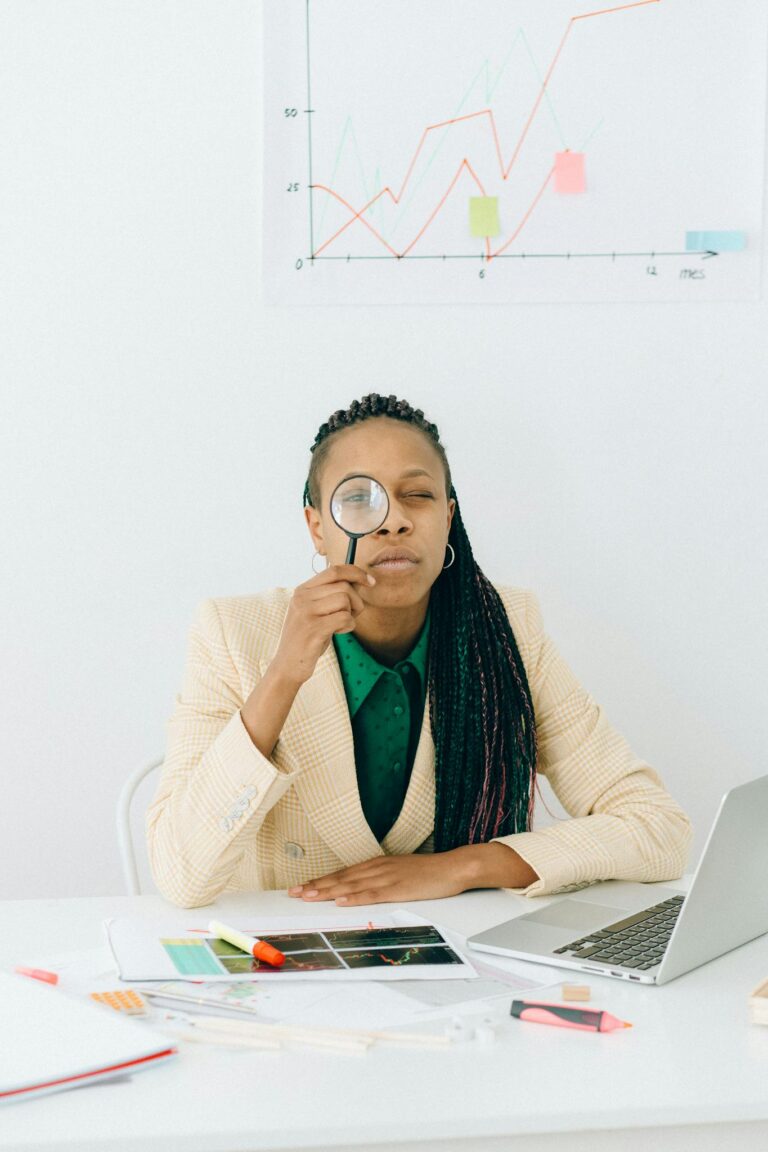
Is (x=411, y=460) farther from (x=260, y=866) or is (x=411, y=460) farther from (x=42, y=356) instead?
(x=42, y=356)

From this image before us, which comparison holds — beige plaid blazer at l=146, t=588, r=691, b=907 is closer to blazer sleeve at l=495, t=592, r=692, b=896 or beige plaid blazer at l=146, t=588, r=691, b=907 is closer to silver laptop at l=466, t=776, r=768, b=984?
blazer sleeve at l=495, t=592, r=692, b=896

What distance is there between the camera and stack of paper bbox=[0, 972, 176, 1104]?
97 centimetres

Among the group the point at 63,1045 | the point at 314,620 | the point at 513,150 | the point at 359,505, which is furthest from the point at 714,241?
the point at 63,1045

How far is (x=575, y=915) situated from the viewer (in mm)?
1507

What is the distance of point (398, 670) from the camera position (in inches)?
76.5

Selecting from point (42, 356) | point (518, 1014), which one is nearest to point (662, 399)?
point (42, 356)

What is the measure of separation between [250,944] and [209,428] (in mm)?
1311

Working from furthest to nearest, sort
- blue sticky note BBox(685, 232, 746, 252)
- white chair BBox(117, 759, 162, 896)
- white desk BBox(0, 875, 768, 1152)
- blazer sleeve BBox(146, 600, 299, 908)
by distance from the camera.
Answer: blue sticky note BBox(685, 232, 746, 252) < white chair BBox(117, 759, 162, 896) < blazer sleeve BBox(146, 600, 299, 908) < white desk BBox(0, 875, 768, 1152)

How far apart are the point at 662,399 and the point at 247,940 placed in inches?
62.0

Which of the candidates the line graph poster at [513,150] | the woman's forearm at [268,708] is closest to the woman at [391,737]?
the woman's forearm at [268,708]

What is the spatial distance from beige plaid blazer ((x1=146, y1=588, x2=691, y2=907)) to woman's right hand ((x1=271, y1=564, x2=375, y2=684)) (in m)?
0.10

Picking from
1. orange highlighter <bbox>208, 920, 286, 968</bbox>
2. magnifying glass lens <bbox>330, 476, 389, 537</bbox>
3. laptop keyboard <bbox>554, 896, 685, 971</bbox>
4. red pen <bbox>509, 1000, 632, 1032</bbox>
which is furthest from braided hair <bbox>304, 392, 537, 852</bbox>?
red pen <bbox>509, 1000, 632, 1032</bbox>

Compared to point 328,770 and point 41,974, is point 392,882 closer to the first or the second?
point 328,770

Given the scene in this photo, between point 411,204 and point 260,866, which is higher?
point 411,204
